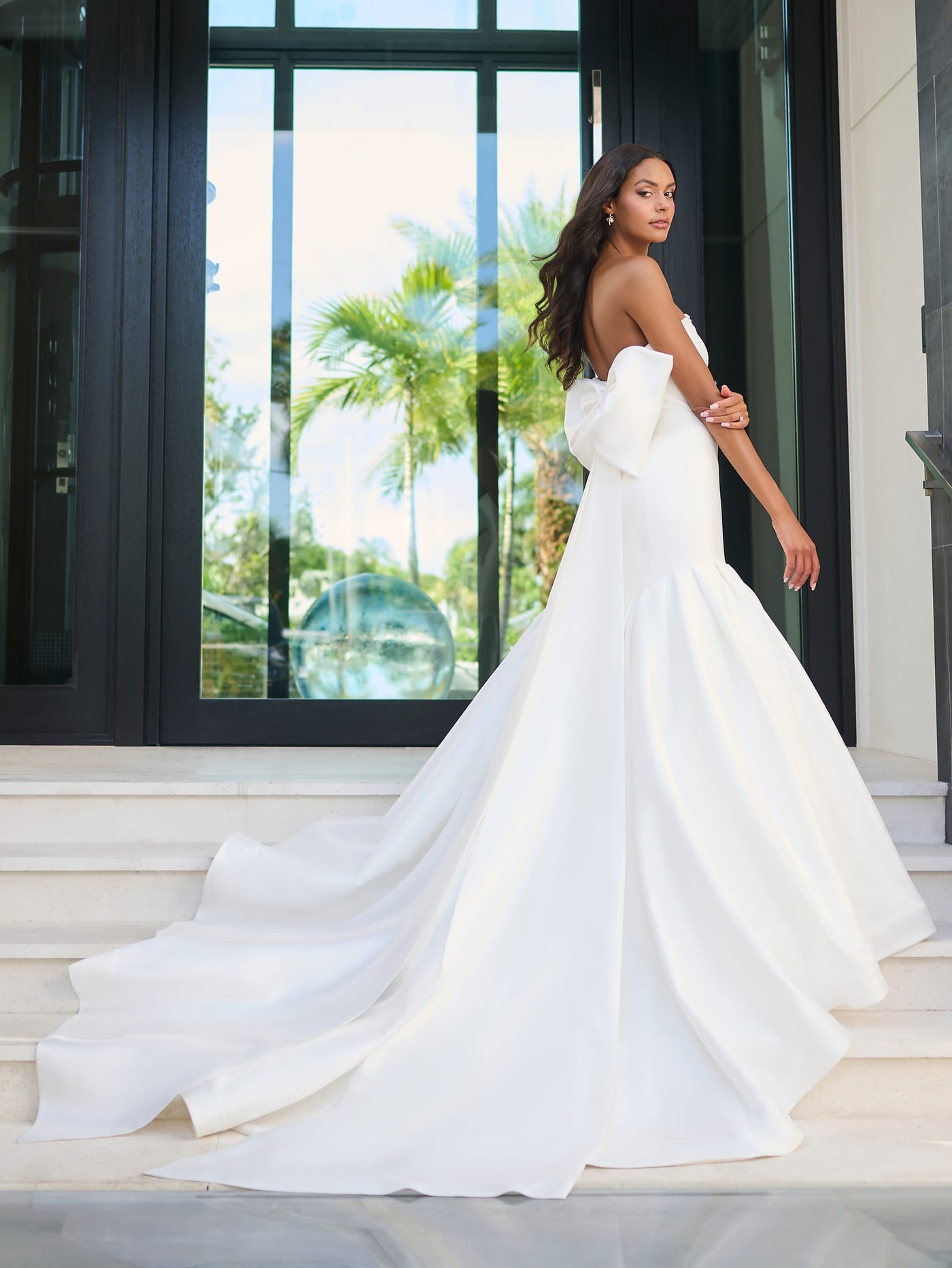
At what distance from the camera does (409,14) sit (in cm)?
414

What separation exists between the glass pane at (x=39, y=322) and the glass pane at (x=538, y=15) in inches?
59.3

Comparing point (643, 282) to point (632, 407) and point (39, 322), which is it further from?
point (39, 322)

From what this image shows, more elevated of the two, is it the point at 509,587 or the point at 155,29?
the point at 155,29

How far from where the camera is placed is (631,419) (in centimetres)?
217

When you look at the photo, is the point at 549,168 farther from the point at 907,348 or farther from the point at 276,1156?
the point at 276,1156

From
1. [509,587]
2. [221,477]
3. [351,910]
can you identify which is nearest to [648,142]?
[509,587]

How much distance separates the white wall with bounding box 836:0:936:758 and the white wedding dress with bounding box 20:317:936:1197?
60.2 inches

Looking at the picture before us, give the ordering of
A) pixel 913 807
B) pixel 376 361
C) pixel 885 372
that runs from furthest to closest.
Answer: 1. pixel 376 361
2. pixel 885 372
3. pixel 913 807

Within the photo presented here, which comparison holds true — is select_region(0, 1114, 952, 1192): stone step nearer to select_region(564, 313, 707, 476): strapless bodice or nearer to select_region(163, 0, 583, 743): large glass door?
select_region(564, 313, 707, 476): strapless bodice

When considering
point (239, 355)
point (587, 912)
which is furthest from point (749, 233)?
point (587, 912)

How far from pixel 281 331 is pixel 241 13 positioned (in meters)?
1.12

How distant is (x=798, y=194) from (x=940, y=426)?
165cm

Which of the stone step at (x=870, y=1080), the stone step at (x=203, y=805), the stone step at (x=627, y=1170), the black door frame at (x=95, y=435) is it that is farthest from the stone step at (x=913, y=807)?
the black door frame at (x=95, y=435)

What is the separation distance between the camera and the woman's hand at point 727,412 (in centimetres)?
221
